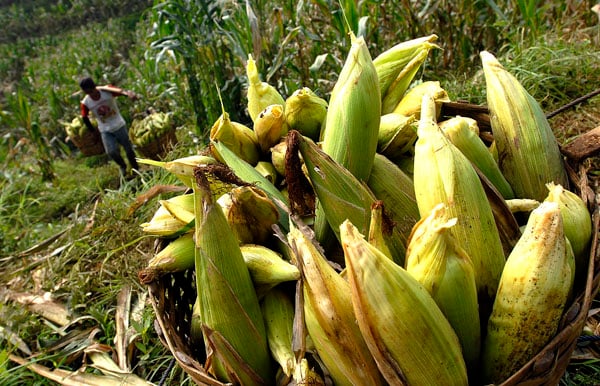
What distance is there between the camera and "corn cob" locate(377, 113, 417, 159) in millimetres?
1226

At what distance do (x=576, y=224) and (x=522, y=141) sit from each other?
0.93 ft

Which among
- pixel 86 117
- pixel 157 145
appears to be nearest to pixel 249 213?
pixel 157 145

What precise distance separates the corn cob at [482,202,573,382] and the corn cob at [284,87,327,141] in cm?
70

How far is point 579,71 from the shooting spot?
2314mm

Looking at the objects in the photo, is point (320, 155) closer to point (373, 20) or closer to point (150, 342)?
point (150, 342)

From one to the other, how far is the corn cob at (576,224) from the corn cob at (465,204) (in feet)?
0.54

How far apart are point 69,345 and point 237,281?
4.34 feet

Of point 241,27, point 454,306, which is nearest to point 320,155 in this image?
point 454,306

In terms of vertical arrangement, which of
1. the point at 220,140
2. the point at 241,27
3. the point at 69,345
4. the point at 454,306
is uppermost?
the point at 241,27

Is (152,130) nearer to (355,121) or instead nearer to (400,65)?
(400,65)

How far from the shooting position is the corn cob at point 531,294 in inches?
31.0

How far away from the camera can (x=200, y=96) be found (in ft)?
11.3

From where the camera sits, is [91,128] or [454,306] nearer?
[454,306]

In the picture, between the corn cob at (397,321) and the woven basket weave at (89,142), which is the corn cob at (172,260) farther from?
the woven basket weave at (89,142)
